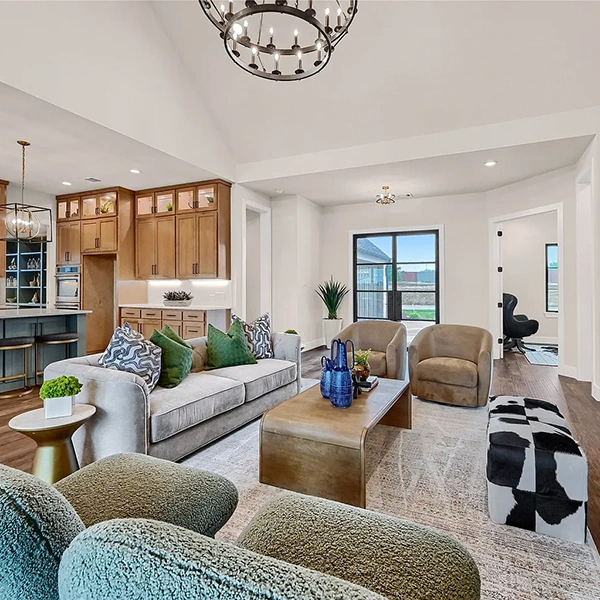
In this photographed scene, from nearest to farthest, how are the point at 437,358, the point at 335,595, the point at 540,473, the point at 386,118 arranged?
the point at 335,595
the point at 540,473
the point at 437,358
the point at 386,118

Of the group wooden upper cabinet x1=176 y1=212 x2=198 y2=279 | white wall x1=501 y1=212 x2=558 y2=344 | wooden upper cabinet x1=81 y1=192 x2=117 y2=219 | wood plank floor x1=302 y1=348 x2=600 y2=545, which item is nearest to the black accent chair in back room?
wood plank floor x1=302 y1=348 x2=600 y2=545

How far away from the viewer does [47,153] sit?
514cm

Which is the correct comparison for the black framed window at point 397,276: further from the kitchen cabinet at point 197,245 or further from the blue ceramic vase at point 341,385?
the blue ceramic vase at point 341,385

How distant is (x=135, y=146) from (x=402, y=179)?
12.8 feet

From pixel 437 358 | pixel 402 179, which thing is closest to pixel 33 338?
pixel 437 358

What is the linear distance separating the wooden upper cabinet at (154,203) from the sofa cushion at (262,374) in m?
4.05

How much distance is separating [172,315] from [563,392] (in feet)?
18.5

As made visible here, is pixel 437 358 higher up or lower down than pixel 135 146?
lower down

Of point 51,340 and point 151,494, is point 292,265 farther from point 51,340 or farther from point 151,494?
point 151,494

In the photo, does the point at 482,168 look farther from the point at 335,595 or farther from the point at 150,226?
the point at 335,595

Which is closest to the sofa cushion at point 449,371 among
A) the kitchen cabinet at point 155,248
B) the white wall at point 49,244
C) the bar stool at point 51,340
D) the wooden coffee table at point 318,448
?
the wooden coffee table at point 318,448

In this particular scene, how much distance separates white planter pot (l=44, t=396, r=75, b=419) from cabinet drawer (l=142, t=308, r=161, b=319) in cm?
444

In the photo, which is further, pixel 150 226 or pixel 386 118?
pixel 150 226

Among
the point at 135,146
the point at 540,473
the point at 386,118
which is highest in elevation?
the point at 386,118
